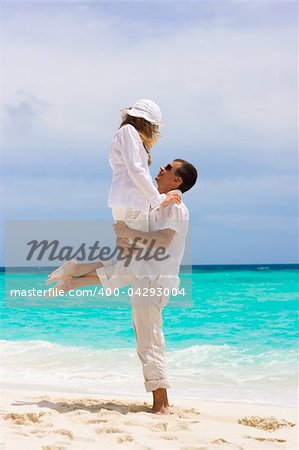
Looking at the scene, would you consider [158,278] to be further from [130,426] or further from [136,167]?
[130,426]

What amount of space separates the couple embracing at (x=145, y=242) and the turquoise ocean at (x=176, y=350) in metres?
1.66

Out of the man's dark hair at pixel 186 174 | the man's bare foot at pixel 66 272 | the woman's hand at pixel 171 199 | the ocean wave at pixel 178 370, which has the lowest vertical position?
the ocean wave at pixel 178 370

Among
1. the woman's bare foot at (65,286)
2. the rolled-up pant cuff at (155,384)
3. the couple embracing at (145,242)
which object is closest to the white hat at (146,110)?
the couple embracing at (145,242)

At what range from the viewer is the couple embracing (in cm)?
436

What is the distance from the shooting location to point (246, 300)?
16.6 m

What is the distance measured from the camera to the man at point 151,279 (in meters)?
4.41

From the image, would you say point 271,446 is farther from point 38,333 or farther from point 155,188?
point 38,333

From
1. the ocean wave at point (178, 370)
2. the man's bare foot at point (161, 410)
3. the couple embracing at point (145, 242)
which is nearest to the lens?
the couple embracing at point (145, 242)

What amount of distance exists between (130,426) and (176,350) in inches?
203

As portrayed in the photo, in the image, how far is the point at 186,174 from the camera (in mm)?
4535

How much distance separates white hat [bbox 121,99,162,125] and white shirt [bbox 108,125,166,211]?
13 cm

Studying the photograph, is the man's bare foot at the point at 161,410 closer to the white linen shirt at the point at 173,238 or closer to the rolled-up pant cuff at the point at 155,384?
the rolled-up pant cuff at the point at 155,384

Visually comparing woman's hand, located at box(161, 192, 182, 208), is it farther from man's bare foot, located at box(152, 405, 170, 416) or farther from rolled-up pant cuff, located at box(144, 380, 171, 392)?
man's bare foot, located at box(152, 405, 170, 416)

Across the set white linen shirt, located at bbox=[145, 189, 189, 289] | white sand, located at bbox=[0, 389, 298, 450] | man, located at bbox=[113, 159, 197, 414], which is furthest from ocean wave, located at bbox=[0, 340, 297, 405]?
white linen shirt, located at bbox=[145, 189, 189, 289]
